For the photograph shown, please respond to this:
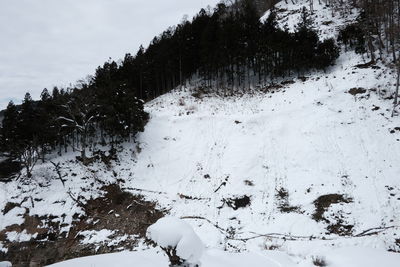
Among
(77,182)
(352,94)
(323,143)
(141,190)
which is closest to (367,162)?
(323,143)

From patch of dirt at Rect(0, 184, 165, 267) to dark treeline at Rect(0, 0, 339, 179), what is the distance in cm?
558

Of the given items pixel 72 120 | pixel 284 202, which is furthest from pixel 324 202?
pixel 72 120

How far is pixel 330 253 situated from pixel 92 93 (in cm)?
2355

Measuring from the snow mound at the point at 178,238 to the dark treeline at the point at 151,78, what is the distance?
2041cm

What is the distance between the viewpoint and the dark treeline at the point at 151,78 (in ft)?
77.2

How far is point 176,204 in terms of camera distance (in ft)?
58.0

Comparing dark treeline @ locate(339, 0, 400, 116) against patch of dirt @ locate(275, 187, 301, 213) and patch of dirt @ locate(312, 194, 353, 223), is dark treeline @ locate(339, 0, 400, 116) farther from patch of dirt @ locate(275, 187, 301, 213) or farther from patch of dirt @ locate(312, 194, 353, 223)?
patch of dirt @ locate(275, 187, 301, 213)

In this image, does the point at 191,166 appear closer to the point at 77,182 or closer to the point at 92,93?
the point at 77,182

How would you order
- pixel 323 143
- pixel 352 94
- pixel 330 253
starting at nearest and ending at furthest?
pixel 330 253 < pixel 323 143 < pixel 352 94

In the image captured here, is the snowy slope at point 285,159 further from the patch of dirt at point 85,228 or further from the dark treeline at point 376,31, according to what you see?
the dark treeline at point 376,31

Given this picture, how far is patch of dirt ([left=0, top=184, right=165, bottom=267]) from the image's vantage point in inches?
574

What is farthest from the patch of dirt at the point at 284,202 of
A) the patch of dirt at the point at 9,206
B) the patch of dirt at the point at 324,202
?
the patch of dirt at the point at 9,206

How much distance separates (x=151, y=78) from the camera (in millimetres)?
41938

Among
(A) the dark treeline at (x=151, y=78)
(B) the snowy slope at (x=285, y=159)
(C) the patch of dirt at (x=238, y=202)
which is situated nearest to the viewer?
(B) the snowy slope at (x=285, y=159)
